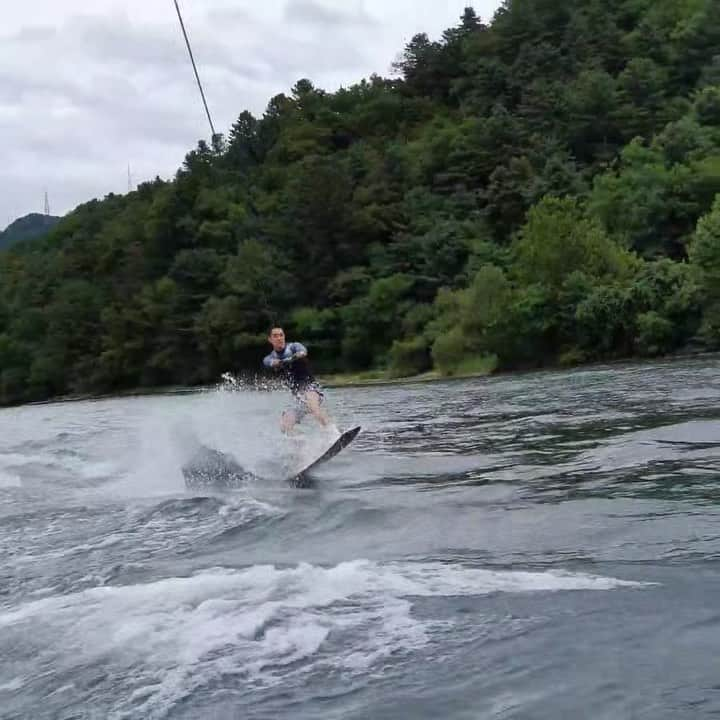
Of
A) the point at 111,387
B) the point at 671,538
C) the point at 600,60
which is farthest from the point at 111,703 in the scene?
the point at 600,60

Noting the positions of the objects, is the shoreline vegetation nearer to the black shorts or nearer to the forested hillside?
the forested hillside

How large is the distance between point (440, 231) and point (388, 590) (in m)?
72.5

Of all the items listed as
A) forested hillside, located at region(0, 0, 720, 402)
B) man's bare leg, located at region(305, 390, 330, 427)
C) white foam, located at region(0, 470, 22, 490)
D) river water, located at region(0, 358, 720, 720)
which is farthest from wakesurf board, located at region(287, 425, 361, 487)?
forested hillside, located at region(0, 0, 720, 402)

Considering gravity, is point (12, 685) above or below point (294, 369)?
below

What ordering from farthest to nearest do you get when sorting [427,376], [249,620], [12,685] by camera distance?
1. [427,376]
2. [249,620]
3. [12,685]

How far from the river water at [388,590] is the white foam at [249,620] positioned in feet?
0.07

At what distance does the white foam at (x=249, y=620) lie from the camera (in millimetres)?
6340

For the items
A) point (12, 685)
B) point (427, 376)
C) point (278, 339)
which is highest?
point (278, 339)

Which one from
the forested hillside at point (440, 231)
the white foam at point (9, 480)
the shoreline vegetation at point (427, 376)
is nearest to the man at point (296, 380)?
the white foam at point (9, 480)

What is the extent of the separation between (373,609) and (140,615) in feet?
5.98

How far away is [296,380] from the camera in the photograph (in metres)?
17.2

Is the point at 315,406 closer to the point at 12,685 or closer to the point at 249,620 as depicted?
the point at 249,620

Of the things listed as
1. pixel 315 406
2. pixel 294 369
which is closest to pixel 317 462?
pixel 315 406

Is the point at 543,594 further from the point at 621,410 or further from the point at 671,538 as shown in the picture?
the point at 621,410
